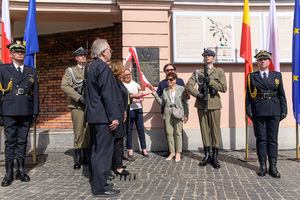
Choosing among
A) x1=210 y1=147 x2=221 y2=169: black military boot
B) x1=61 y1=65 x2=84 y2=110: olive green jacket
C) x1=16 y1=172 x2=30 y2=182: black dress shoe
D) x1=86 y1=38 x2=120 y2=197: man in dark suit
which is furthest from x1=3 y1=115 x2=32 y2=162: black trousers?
x1=210 y1=147 x2=221 y2=169: black military boot

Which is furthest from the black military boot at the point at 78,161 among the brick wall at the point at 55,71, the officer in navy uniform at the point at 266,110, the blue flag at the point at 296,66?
the blue flag at the point at 296,66

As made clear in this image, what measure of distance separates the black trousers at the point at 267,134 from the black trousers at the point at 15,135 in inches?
144

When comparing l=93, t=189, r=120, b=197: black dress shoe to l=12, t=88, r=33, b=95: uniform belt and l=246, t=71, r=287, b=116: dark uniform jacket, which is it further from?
l=246, t=71, r=287, b=116: dark uniform jacket

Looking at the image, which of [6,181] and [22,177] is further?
[22,177]

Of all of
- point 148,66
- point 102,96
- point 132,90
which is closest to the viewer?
point 102,96

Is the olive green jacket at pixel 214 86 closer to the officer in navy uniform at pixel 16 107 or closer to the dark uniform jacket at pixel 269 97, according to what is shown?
the dark uniform jacket at pixel 269 97

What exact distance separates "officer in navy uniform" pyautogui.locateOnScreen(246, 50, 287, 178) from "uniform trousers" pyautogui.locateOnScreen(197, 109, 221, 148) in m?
0.62

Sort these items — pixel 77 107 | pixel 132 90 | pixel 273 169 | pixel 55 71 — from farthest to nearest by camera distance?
pixel 55 71 < pixel 132 90 < pixel 77 107 < pixel 273 169

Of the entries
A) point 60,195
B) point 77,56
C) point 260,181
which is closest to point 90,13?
point 77,56

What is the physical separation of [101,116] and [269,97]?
2.69 meters

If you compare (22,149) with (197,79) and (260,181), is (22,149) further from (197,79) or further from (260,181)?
(260,181)

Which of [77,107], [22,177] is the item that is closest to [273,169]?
[77,107]

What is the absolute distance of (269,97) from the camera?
411 centimetres

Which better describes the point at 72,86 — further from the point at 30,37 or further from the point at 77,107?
the point at 30,37
